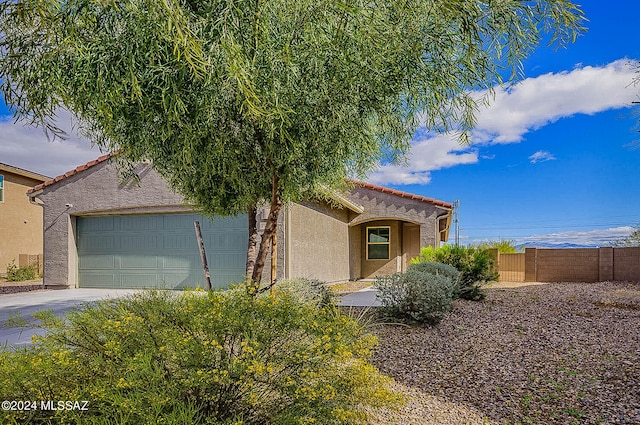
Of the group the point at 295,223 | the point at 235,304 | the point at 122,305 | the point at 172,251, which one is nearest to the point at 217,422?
the point at 235,304

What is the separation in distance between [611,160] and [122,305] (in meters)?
18.3

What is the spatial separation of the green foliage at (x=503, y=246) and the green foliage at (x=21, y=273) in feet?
61.7

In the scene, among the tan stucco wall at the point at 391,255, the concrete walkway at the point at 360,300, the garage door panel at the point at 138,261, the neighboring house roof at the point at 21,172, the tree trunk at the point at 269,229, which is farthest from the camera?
the neighboring house roof at the point at 21,172

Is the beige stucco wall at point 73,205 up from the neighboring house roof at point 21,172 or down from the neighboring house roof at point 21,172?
down

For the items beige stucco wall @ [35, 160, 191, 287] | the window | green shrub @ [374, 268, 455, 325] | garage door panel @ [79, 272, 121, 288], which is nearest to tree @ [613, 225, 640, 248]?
the window

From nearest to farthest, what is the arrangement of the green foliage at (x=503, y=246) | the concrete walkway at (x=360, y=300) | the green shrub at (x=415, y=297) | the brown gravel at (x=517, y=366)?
the brown gravel at (x=517, y=366) → the green shrub at (x=415, y=297) → the concrete walkway at (x=360, y=300) → the green foliage at (x=503, y=246)

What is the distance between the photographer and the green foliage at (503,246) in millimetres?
17062

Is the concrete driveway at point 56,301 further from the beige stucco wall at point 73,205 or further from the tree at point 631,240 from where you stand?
the tree at point 631,240

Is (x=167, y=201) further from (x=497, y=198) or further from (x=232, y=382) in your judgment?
(x=497, y=198)

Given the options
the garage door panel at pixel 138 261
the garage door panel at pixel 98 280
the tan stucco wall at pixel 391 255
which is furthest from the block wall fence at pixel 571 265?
the garage door panel at pixel 98 280

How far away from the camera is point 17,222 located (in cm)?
1884

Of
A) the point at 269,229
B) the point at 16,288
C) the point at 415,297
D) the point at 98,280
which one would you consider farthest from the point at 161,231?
the point at 415,297

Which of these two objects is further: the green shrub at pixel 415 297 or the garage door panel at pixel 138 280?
the garage door panel at pixel 138 280

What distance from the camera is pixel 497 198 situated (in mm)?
26750
